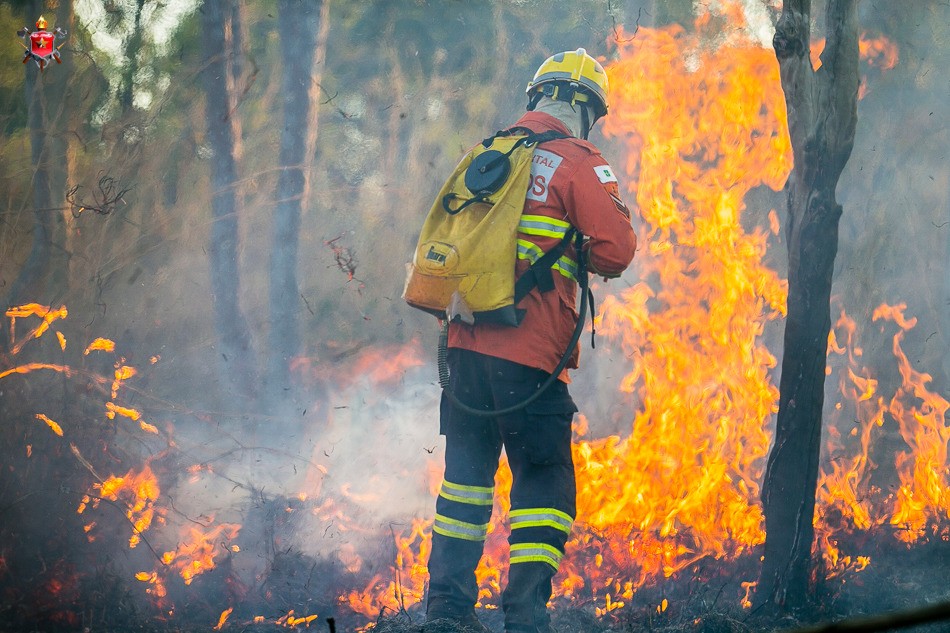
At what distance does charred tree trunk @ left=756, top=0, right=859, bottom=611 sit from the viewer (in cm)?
518

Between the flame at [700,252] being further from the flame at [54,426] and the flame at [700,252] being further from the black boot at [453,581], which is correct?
the flame at [54,426]

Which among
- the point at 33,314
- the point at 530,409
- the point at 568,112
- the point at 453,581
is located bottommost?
the point at 453,581

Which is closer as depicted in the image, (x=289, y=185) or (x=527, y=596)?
(x=527, y=596)

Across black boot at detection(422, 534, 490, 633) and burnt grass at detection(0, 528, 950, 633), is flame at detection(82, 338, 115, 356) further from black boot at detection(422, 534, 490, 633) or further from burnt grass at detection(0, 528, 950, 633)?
black boot at detection(422, 534, 490, 633)

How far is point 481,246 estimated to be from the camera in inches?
164

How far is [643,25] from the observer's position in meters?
5.53

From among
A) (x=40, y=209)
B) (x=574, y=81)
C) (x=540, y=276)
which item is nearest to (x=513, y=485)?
(x=540, y=276)

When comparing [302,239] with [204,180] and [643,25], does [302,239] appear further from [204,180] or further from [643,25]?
[643,25]

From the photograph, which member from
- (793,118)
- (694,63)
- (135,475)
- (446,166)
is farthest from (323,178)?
(793,118)

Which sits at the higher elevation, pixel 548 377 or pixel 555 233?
pixel 555 233

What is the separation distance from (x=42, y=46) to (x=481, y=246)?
295cm

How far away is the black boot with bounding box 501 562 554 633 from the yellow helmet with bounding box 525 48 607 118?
2.29 m

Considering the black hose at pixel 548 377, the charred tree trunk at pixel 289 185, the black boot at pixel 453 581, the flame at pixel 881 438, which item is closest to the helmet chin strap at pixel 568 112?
the black hose at pixel 548 377

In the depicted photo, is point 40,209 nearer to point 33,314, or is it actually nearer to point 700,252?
point 33,314
